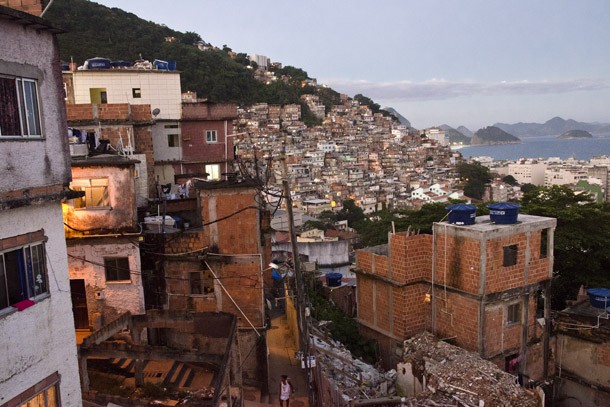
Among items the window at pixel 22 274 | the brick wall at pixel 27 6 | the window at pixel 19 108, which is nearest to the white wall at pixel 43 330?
the window at pixel 22 274

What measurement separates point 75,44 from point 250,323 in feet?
224

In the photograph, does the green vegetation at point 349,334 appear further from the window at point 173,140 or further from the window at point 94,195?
the window at point 173,140

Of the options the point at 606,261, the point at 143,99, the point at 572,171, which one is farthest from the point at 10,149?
the point at 572,171

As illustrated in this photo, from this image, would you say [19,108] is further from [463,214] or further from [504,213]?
[504,213]

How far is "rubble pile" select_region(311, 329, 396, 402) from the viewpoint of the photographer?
13.9 metres

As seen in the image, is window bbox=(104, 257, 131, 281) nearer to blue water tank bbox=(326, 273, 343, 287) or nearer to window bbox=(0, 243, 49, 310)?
window bbox=(0, 243, 49, 310)

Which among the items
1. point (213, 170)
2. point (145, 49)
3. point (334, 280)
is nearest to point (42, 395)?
point (334, 280)

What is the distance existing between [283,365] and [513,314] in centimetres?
769

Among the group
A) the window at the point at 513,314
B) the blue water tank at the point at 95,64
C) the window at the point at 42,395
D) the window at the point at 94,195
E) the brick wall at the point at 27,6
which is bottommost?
the window at the point at 513,314

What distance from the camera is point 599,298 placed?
17.3 meters

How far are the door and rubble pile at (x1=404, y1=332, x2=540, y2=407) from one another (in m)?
9.52

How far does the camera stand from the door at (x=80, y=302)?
13.7 m

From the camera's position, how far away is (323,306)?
2122cm

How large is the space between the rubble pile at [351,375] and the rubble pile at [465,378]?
100 cm
